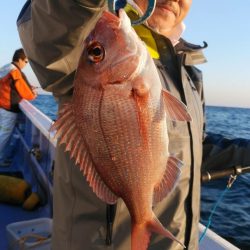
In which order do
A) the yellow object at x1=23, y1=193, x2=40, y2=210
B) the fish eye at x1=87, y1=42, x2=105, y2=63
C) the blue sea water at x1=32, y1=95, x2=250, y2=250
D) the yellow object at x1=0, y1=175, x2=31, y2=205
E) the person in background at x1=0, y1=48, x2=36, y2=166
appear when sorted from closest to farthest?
1. the fish eye at x1=87, y1=42, x2=105, y2=63
2. the yellow object at x1=23, y1=193, x2=40, y2=210
3. the yellow object at x1=0, y1=175, x2=31, y2=205
4. the blue sea water at x1=32, y1=95, x2=250, y2=250
5. the person in background at x1=0, y1=48, x2=36, y2=166

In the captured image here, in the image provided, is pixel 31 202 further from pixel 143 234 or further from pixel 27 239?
pixel 143 234

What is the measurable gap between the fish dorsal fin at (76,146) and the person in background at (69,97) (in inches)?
10.6

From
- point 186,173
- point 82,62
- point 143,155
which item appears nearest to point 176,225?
point 186,173

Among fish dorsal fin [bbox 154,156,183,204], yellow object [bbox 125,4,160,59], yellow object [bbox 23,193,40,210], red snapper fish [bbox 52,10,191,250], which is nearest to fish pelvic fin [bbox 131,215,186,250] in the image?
red snapper fish [bbox 52,10,191,250]

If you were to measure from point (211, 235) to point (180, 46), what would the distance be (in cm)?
161

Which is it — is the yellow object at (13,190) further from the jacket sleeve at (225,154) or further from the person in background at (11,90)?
the jacket sleeve at (225,154)

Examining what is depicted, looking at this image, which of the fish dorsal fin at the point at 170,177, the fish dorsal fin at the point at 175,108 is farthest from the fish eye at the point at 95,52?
the fish dorsal fin at the point at 170,177

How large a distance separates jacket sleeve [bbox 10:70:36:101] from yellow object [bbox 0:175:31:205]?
9.97 feet

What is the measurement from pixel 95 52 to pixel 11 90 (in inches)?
249

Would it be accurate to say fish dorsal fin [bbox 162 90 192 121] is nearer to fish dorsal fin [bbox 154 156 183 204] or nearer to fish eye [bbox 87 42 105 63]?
fish dorsal fin [bbox 154 156 183 204]

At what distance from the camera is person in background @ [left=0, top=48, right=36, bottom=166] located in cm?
696

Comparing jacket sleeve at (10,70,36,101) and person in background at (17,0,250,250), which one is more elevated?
person in background at (17,0,250,250)

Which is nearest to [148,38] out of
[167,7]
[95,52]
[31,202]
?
[167,7]

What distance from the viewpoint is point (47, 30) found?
1.40 m
